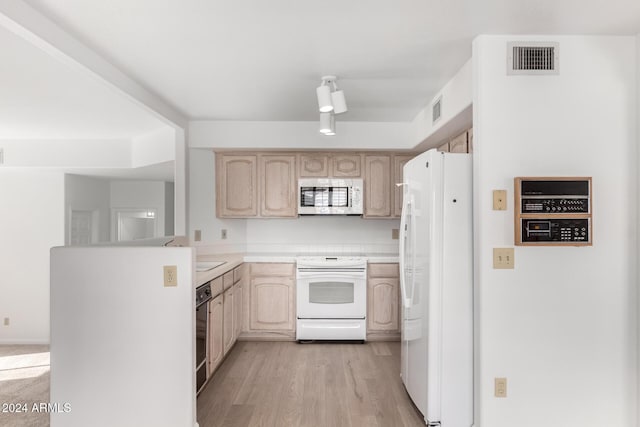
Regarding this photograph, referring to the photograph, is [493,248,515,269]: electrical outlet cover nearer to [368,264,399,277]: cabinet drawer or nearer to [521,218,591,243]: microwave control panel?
[521,218,591,243]: microwave control panel

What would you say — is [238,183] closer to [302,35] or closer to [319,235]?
[319,235]

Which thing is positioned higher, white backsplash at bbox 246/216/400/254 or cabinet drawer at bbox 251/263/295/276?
white backsplash at bbox 246/216/400/254

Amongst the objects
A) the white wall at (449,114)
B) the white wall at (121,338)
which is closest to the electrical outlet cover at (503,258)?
the white wall at (449,114)

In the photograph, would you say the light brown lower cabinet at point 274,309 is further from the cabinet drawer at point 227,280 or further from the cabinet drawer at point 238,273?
the cabinet drawer at point 227,280

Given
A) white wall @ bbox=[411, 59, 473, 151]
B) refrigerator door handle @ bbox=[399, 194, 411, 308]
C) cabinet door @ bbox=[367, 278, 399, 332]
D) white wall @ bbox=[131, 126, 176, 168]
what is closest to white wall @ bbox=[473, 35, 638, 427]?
white wall @ bbox=[411, 59, 473, 151]

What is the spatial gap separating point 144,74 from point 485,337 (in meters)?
2.77

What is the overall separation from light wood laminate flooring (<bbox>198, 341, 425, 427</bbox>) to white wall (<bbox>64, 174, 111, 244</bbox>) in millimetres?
2844

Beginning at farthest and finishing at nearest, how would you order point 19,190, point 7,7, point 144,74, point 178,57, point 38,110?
point 19,190, point 38,110, point 144,74, point 178,57, point 7,7

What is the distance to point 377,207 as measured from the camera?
14.6ft

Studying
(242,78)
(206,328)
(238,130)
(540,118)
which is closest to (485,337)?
(540,118)

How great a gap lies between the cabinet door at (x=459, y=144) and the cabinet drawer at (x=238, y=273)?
2.33 m

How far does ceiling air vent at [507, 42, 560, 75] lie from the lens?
2223mm

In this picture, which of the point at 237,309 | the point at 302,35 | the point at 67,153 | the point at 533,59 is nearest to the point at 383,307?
the point at 237,309

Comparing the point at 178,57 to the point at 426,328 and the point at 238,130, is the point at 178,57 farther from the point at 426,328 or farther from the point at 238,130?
the point at 426,328
